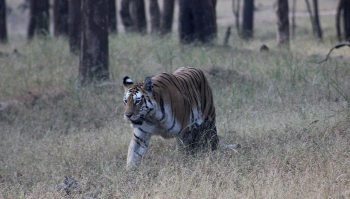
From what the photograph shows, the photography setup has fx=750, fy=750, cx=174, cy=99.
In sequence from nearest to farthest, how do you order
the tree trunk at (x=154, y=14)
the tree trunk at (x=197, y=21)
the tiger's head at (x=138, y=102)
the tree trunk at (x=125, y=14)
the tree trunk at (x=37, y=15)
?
the tiger's head at (x=138, y=102) < the tree trunk at (x=197, y=21) < the tree trunk at (x=37, y=15) < the tree trunk at (x=154, y=14) < the tree trunk at (x=125, y=14)

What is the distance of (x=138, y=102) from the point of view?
723cm

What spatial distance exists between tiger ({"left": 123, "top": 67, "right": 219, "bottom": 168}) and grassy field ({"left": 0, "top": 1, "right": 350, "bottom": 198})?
8.3 inches

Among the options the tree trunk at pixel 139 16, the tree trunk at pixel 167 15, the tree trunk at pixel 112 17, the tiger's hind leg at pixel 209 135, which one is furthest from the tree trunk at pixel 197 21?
the tiger's hind leg at pixel 209 135

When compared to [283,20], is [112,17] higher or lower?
higher

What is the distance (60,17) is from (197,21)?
4.53 metres

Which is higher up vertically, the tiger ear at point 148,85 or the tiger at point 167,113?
the tiger ear at point 148,85

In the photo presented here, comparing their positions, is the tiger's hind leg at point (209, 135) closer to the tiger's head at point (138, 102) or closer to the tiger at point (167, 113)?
the tiger at point (167, 113)

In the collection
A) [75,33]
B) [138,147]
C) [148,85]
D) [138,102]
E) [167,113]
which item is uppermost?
[148,85]

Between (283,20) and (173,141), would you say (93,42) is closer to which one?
(173,141)

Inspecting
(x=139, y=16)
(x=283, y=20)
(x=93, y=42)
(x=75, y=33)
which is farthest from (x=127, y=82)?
(x=139, y=16)

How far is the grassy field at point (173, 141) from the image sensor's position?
657 cm

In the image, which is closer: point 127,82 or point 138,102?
point 138,102

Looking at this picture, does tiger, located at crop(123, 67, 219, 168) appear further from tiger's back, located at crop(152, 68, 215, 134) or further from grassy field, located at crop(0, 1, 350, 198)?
grassy field, located at crop(0, 1, 350, 198)

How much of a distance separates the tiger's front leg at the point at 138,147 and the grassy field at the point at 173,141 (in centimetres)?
16
